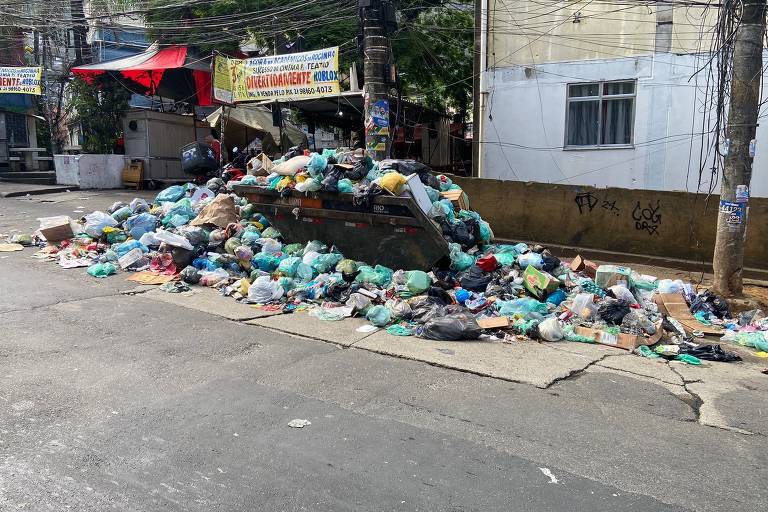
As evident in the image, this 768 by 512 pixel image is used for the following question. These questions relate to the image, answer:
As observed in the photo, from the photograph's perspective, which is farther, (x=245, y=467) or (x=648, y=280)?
(x=648, y=280)

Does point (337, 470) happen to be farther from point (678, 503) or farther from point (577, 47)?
point (577, 47)

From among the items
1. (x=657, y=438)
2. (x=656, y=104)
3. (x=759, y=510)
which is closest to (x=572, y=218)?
(x=656, y=104)

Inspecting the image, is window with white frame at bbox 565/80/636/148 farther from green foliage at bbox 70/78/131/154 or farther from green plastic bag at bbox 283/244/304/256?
green foliage at bbox 70/78/131/154

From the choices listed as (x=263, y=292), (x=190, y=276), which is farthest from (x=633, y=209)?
(x=190, y=276)

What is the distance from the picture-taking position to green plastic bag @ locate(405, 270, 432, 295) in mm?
6996

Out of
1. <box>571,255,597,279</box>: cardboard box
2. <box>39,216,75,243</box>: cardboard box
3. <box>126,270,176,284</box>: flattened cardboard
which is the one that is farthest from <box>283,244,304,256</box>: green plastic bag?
<box>39,216,75,243</box>: cardboard box

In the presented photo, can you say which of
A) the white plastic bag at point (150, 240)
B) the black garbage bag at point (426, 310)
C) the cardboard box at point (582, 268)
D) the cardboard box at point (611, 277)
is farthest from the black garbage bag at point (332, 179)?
the cardboard box at point (611, 277)

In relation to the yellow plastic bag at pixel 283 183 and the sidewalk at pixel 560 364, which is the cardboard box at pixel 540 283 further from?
the yellow plastic bag at pixel 283 183

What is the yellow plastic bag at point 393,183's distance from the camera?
740 cm

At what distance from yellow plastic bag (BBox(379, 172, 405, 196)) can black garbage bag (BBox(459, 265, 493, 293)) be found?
1.36 metres

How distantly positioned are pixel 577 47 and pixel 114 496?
12.5 metres

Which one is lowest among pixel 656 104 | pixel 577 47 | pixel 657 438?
pixel 657 438

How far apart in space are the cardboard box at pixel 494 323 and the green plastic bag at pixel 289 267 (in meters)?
2.75

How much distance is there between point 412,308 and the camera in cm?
665
